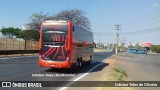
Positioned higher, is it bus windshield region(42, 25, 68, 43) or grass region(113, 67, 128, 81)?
bus windshield region(42, 25, 68, 43)

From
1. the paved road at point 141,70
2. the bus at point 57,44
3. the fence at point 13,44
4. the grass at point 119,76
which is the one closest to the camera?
the grass at point 119,76

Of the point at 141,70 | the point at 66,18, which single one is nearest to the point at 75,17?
the point at 66,18

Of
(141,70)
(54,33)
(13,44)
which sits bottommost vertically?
(141,70)

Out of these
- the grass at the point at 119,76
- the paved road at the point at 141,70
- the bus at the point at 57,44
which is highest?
the bus at the point at 57,44

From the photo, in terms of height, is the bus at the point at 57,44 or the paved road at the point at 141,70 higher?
the bus at the point at 57,44

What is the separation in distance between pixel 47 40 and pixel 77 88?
783cm

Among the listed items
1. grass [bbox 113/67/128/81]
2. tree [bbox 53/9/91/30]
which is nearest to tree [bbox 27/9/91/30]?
tree [bbox 53/9/91/30]

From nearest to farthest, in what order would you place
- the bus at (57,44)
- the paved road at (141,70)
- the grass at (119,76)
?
1. the grass at (119,76)
2. the bus at (57,44)
3. the paved road at (141,70)

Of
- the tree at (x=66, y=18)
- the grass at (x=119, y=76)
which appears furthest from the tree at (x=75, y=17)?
the grass at (x=119, y=76)

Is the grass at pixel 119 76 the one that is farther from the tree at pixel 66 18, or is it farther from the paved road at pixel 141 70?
the tree at pixel 66 18

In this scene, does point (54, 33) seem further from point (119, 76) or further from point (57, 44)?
point (119, 76)

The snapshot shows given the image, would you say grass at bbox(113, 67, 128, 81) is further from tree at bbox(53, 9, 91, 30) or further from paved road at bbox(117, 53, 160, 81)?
tree at bbox(53, 9, 91, 30)

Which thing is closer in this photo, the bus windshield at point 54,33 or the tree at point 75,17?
the bus windshield at point 54,33

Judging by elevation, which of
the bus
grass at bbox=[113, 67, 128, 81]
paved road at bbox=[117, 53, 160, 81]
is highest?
the bus
